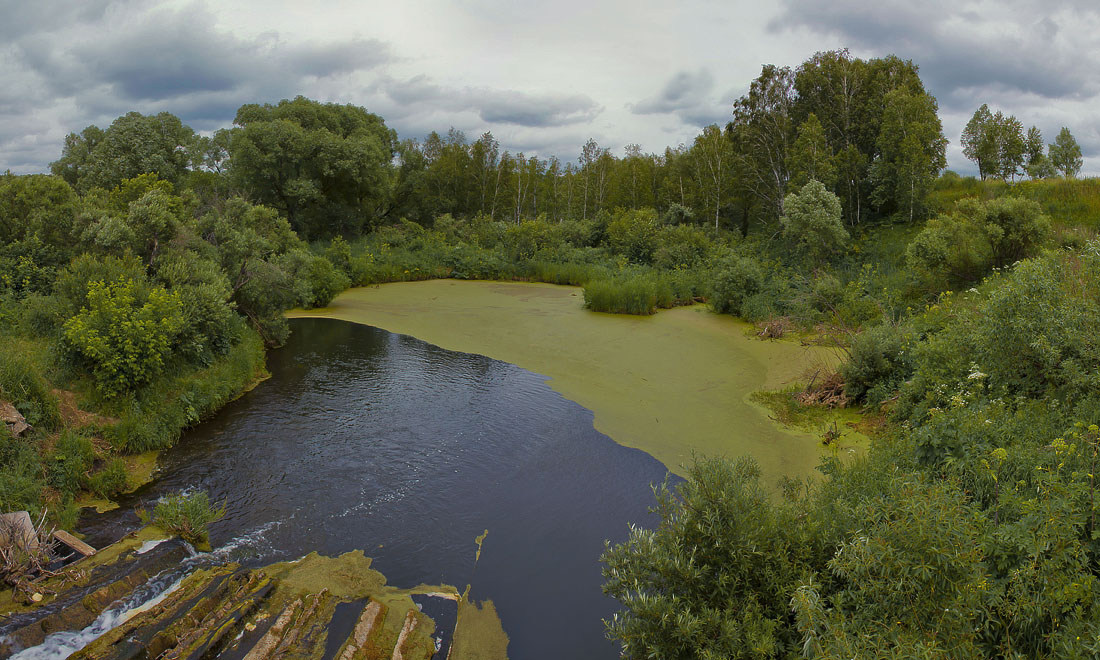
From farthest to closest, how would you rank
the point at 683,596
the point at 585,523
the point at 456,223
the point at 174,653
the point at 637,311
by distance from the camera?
the point at 456,223, the point at 637,311, the point at 585,523, the point at 174,653, the point at 683,596

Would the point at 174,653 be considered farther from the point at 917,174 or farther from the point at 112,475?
the point at 917,174

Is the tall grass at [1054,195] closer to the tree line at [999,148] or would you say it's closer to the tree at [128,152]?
the tree line at [999,148]

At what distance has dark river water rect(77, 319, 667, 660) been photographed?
590cm

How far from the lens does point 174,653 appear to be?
4527mm

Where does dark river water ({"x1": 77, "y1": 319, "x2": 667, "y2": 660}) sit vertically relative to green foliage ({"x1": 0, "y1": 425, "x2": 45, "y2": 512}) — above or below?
below

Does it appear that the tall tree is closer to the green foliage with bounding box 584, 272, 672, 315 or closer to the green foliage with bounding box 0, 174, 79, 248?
the green foliage with bounding box 584, 272, 672, 315

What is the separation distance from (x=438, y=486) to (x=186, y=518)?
2.81 metres

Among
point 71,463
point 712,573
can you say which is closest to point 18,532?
point 71,463

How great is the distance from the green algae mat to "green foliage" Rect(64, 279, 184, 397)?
21.3 feet

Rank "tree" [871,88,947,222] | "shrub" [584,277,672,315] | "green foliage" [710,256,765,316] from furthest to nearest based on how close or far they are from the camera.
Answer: "tree" [871,88,947,222] → "shrub" [584,277,672,315] → "green foliage" [710,256,765,316]

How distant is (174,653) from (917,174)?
2225 cm

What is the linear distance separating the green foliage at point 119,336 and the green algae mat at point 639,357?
21.3ft

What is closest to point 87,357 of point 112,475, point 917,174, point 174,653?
point 112,475

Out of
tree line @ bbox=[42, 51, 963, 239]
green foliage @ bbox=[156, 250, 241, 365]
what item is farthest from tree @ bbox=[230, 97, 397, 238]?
green foliage @ bbox=[156, 250, 241, 365]
